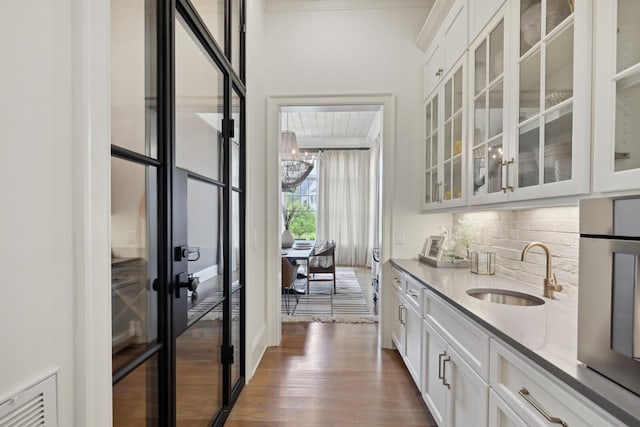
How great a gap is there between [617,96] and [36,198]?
1649 millimetres

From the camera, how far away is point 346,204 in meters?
7.85

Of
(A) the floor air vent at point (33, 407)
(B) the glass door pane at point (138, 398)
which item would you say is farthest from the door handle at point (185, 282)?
(A) the floor air vent at point (33, 407)

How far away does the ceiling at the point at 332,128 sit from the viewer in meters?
5.94

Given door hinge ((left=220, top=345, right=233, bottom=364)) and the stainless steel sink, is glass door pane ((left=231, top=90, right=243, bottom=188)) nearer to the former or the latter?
door hinge ((left=220, top=345, right=233, bottom=364))

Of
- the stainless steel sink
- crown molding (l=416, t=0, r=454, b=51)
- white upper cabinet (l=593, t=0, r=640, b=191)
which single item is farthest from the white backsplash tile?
crown molding (l=416, t=0, r=454, b=51)

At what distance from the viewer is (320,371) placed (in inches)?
104

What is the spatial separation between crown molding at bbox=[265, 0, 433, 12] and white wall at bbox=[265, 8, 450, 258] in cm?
4

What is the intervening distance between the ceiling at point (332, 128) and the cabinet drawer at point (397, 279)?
112 inches

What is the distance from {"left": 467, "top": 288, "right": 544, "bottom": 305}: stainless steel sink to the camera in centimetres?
168

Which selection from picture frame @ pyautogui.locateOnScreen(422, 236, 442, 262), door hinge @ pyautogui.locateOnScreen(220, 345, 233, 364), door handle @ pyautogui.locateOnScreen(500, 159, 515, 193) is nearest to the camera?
door handle @ pyautogui.locateOnScreen(500, 159, 515, 193)

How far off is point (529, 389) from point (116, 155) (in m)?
1.51

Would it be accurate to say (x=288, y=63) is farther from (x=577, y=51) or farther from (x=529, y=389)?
(x=529, y=389)

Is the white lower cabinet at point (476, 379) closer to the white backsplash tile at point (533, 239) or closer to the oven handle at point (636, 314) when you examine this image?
the oven handle at point (636, 314)

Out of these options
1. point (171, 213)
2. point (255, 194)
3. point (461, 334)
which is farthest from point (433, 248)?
point (171, 213)
